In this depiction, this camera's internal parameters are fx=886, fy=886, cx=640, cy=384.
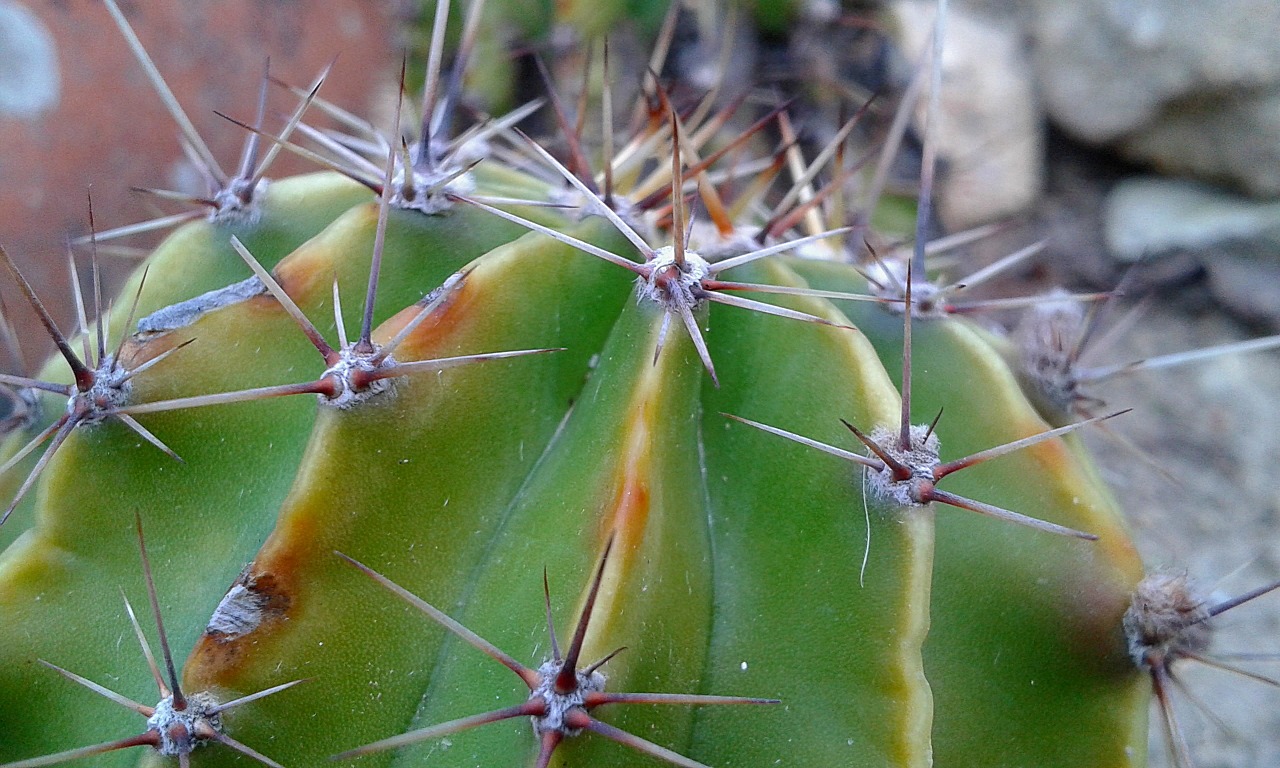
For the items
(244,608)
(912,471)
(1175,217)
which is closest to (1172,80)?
(1175,217)

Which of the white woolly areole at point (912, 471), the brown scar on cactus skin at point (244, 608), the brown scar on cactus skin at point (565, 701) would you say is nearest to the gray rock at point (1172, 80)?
the white woolly areole at point (912, 471)

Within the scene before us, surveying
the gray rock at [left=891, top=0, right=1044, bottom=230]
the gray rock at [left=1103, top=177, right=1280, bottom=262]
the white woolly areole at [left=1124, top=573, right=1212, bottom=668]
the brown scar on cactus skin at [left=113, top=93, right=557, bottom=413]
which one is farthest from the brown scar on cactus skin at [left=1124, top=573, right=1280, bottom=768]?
the gray rock at [left=891, top=0, right=1044, bottom=230]

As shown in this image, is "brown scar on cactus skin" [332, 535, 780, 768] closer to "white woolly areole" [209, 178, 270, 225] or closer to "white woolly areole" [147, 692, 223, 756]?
"white woolly areole" [147, 692, 223, 756]

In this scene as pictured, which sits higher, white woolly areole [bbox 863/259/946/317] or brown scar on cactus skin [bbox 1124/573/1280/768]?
white woolly areole [bbox 863/259/946/317]

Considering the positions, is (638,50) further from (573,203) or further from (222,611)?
(222,611)

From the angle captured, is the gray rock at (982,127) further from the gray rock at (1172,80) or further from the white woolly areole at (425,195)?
the white woolly areole at (425,195)

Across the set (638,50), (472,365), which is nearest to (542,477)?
(472,365)
